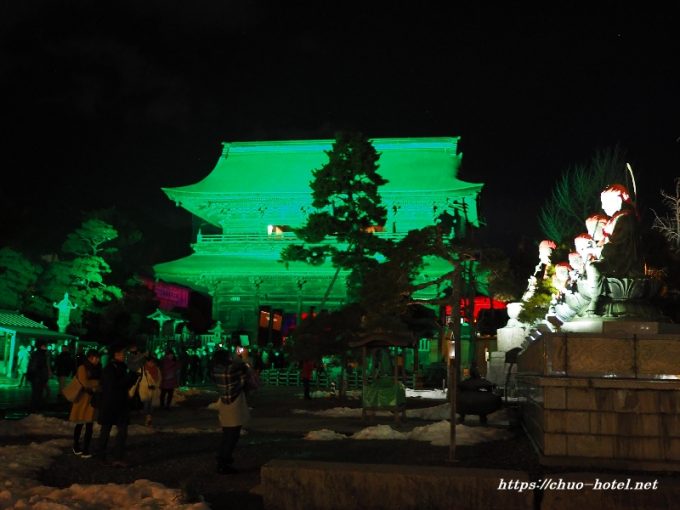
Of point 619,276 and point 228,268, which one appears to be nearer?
point 619,276

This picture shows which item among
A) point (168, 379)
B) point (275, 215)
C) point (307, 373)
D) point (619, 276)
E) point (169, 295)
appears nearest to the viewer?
point (619, 276)

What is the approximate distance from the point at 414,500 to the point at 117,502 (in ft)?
8.94

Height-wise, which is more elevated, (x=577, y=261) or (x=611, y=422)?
(x=577, y=261)

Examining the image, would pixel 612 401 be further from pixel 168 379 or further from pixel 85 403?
pixel 168 379

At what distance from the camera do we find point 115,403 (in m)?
8.58

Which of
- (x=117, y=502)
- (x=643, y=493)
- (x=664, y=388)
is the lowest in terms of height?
(x=117, y=502)

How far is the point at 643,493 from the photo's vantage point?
556 centimetres

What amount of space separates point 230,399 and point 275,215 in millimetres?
32634

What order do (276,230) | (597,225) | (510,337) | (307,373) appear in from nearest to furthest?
1. (597,225)
2. (510,337)
3. (307,373)
4. (276,230)

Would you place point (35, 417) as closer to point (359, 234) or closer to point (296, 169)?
point (359, 234)

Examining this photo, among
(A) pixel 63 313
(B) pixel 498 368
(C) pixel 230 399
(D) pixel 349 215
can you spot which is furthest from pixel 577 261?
(A) pixel 63 313

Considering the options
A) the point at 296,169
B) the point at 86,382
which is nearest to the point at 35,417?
the point at 86,382

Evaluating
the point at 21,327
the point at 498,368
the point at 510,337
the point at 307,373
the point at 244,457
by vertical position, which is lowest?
the point at 244,457

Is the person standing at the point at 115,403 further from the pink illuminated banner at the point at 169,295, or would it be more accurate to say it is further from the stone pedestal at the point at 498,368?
the pink illuminated banner at the point at 169,295
